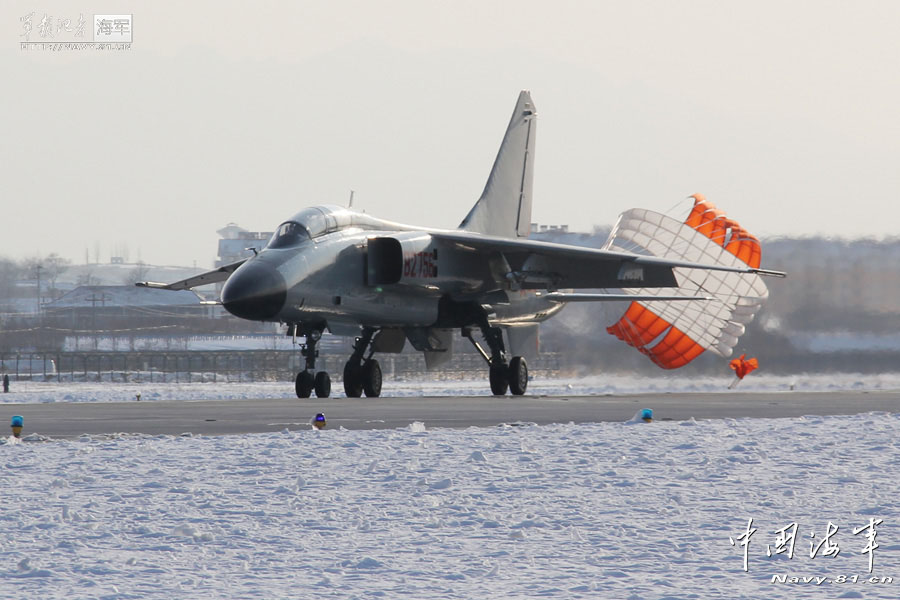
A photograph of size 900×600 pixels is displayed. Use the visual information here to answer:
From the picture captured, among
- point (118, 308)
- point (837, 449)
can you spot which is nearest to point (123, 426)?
point (837, 449)

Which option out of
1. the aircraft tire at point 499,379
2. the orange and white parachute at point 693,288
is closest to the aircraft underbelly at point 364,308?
the aircraft tire at point 499,379

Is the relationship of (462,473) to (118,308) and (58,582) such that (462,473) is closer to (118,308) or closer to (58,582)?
(58,582)

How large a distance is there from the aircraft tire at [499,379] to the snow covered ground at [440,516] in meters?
14.9

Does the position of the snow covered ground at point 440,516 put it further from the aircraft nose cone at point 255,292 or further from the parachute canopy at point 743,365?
the parachute canopy at point 743,365

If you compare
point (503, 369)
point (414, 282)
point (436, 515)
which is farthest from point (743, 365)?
point (436, 515)

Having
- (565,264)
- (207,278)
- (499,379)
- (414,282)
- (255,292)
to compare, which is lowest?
(499,379)

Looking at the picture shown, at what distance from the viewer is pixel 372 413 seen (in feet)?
60.6

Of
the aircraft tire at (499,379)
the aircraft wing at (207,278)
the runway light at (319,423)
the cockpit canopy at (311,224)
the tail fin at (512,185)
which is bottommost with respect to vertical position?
the aircraft tire at (499,379)

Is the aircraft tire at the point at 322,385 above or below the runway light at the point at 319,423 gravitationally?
below

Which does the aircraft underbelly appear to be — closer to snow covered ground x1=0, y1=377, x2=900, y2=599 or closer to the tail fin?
the tail fin

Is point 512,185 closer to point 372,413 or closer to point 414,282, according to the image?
point 414,282

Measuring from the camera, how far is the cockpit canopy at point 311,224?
24.0m

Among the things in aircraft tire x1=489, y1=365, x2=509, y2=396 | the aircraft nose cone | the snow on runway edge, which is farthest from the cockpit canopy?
the snow on runway edge

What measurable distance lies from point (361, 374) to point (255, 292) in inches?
192
